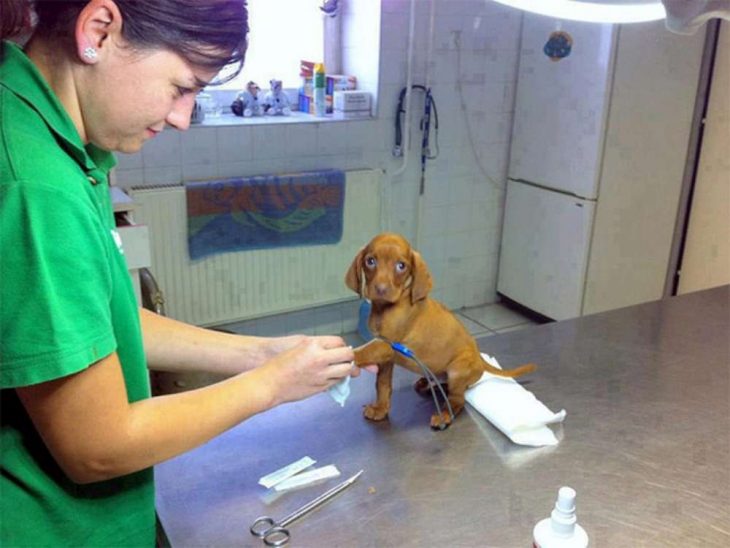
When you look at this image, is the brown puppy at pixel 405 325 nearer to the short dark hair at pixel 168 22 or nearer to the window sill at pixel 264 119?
the short dark hair at pixel 168 22

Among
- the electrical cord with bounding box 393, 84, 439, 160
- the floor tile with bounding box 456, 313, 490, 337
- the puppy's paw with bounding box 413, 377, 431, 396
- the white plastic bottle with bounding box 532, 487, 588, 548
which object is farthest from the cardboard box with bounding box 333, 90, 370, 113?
the white plastic bottle with bounding box 532, 487, 588, 548

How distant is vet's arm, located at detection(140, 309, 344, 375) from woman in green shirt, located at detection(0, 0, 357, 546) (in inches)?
7.4

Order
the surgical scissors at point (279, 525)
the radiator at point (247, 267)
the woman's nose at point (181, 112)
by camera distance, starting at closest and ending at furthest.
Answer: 1. the woman's nose at point (181, 112)
2. the surgical scissors at point (279, 525)
3. the radiator at point (247, 267)

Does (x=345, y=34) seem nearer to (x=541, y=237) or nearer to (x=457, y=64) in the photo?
(x=457, y=64)

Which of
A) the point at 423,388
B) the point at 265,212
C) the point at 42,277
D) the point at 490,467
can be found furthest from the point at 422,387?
the point at 265,212

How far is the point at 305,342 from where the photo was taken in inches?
34.1

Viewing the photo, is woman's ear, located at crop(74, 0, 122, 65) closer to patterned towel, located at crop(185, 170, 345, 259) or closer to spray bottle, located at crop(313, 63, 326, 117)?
patterned towel, located at crop(185, 170, 345, 259)

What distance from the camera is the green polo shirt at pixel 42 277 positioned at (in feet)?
1.84

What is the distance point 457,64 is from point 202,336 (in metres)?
2.42

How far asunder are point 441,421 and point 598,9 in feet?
2.40

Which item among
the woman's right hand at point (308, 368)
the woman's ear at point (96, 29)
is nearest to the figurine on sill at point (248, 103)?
the woman's right hand at point (308, 368)

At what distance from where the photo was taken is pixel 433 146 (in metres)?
3.12

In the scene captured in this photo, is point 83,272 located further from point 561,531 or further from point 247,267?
point 247,267

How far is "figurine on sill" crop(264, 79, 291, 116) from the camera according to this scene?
291 cm
